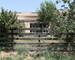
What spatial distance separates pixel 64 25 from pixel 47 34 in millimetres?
1676

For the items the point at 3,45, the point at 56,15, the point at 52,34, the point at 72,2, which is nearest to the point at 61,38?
the point at 52,34

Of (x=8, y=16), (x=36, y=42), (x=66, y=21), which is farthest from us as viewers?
(x=8, y=16)

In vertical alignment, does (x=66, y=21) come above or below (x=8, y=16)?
below

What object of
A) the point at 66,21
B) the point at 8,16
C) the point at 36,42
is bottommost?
the point at 36,42

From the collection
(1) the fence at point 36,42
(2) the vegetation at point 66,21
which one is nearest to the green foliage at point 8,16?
(1) the fence at point 36,42

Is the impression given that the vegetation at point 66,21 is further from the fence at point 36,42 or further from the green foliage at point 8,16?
the green foliage at point 8,16

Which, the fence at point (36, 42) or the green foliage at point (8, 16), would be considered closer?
the fence at point (36, 42)

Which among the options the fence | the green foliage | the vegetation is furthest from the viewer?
the green foliage

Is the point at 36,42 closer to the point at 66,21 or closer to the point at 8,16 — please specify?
the point at 66,21

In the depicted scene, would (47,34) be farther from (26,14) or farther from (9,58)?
(26,14)

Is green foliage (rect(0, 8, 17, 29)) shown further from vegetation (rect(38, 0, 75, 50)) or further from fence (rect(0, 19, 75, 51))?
vegetation (rect(38, 0, 75, 50))

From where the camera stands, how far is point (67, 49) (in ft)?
46.1

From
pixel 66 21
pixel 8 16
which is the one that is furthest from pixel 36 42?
pixel 8 16

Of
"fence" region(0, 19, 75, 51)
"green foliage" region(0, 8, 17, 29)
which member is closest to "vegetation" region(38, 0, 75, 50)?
"fence" region(0, 19, 75, 51)
